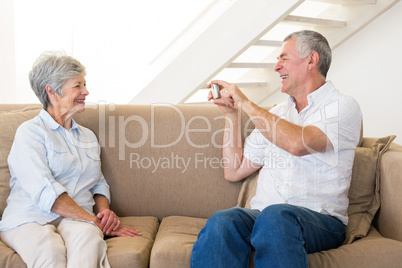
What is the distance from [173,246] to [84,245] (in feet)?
1.06

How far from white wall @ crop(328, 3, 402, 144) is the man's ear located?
1888 mm

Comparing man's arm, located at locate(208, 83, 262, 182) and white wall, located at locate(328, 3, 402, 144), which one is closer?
man's arm, located at locate(208, 83, 262, 182)

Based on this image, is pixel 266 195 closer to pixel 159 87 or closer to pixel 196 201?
pixel 196 201

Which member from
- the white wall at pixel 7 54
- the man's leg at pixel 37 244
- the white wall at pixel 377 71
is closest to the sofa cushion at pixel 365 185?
the man's leg at pixel 37 244

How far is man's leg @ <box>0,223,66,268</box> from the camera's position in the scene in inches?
64.8

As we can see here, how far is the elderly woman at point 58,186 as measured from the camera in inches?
67.0

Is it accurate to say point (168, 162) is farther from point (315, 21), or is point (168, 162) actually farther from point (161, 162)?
point (315, 21)

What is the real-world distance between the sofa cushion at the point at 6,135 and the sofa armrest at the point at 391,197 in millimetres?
1586

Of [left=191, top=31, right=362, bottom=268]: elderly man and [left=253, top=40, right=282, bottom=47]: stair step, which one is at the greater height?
[left=253, top=40, right=282, bottom=47]: stair step

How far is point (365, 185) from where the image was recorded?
6.77ft

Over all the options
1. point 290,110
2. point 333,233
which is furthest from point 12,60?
point 333,233

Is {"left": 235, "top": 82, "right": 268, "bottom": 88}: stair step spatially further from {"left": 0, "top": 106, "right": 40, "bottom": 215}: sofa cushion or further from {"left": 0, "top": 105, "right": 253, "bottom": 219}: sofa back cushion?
{"left": 0, "top": 106, "right": 40, "bottom": 215}: sofa cushion

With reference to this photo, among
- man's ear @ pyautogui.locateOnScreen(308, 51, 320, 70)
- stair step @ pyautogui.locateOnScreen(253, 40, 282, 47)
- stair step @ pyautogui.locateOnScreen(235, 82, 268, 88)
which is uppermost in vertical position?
stair step @ pyautogui.locateOnScreen(253, 40, 282, 47)

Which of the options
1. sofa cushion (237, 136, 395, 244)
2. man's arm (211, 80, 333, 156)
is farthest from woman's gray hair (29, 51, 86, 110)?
sofa cushion (237, 136, 395, 244)
